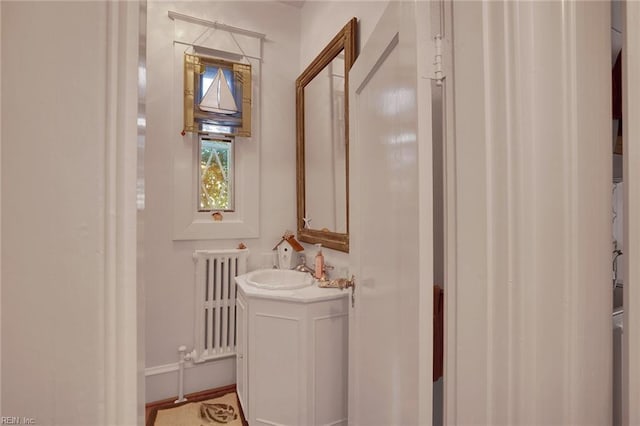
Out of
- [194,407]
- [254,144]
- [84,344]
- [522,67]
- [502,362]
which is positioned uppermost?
[254,144]

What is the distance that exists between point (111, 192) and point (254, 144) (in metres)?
1.88

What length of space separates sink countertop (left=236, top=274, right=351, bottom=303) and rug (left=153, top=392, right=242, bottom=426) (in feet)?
2.63

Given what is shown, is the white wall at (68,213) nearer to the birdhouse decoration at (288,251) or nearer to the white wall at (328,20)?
the white wall at (328,20)

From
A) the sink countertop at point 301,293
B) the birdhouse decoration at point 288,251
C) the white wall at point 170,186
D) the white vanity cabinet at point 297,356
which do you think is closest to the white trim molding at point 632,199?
the sink countertop at point 301,293

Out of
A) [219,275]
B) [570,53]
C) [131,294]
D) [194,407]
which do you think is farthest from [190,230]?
[570,53]

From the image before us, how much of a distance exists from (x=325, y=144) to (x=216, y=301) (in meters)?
1.28

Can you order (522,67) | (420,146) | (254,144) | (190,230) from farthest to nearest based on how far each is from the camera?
(254,144), (190,230), (420,146), (522,67)

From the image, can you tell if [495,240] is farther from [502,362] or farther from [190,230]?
[190,230]

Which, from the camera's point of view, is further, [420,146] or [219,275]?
[219,275]

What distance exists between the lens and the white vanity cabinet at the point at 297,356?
4.77 ft

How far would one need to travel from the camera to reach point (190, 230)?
6.72 ft

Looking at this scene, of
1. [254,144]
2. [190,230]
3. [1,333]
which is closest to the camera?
[1,333]

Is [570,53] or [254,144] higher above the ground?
[254,144]

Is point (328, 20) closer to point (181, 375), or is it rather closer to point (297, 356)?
point (297, 356)
